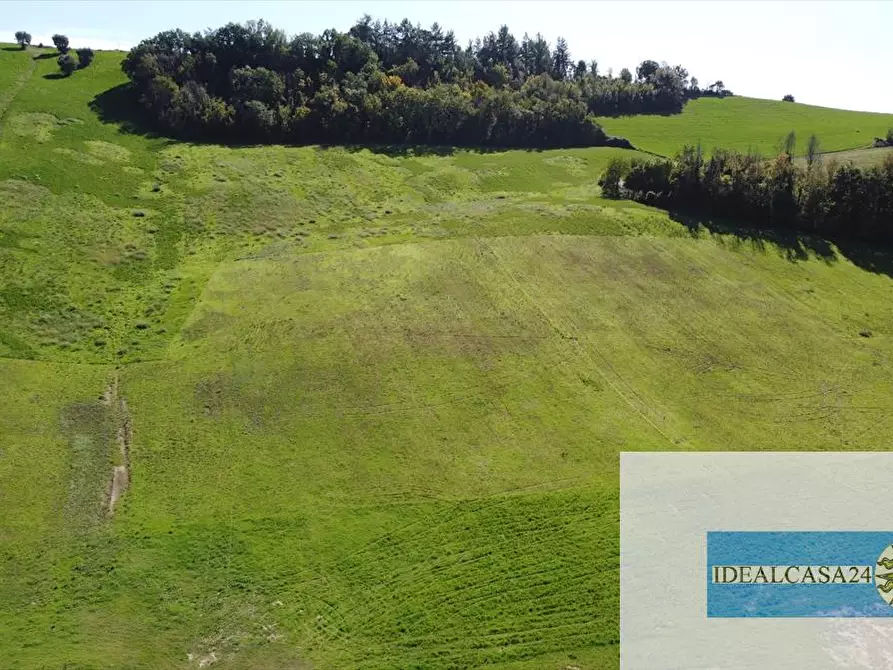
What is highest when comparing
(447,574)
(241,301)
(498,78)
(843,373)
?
(498,78)

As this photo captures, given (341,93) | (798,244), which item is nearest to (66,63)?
(341,93)

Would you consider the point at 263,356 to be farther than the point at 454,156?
No

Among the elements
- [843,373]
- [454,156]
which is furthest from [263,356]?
[454,156]

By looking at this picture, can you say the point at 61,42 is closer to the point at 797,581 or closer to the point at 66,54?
the point at 66,54

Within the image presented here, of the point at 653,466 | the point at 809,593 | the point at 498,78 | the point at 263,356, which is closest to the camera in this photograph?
the point at 809,593

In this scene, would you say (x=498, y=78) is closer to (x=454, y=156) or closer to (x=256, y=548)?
(x=454, y=156)

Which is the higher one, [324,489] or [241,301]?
[241,301]
